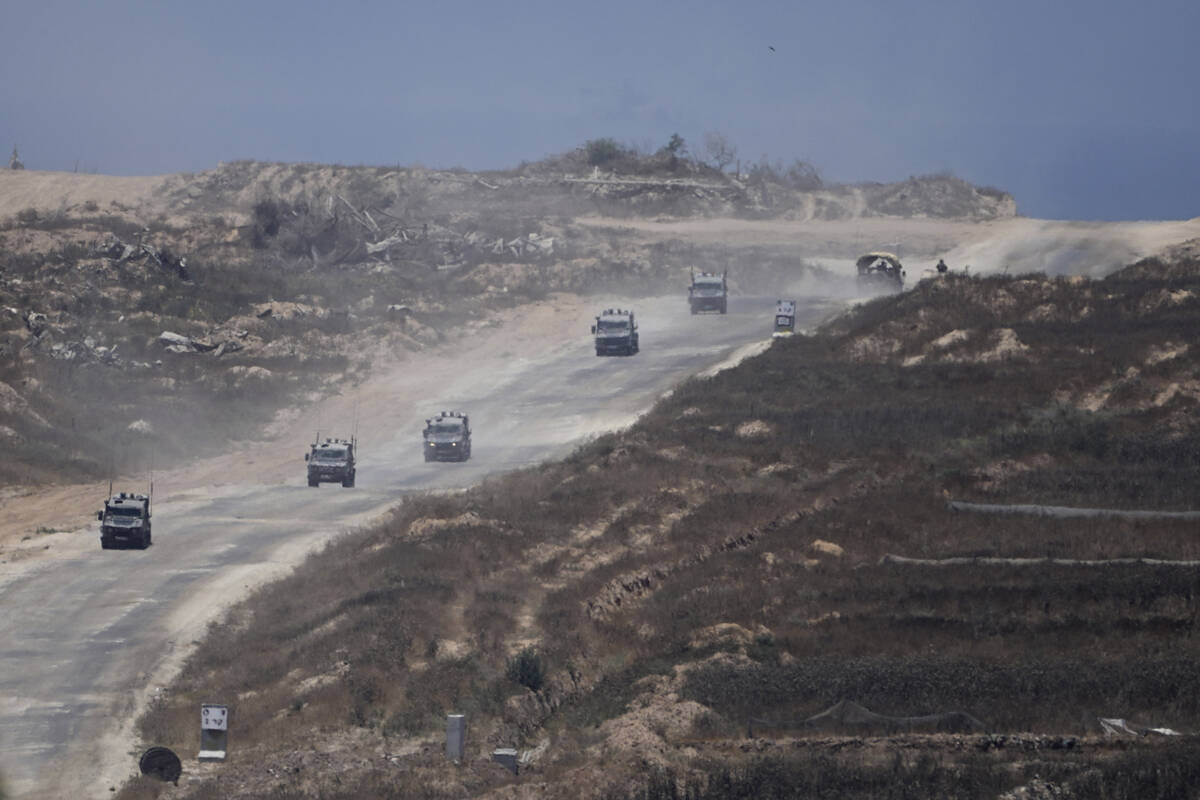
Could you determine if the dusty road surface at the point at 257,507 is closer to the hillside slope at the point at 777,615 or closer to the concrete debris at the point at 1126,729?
the hillside slope at the point at 777,615

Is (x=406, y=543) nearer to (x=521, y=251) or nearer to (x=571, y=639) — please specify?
(x=571, y=639)

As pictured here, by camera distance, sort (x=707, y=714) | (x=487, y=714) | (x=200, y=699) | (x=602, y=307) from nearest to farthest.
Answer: (x=707, y=714), (x=487, y=714), (x=200, y=699), (x=602, y=307)

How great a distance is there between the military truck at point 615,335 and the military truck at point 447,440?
16.7m

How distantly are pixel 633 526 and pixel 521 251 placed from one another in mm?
56796

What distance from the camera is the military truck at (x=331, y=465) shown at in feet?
170

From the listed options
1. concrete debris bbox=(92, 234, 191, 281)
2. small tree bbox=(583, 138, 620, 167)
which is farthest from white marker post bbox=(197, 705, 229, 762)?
small tree bbox=(583, 138, 620, 167)

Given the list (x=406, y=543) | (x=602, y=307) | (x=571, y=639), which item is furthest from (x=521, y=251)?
(x=571, y=639)

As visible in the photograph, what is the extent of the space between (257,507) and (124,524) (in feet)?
23.2

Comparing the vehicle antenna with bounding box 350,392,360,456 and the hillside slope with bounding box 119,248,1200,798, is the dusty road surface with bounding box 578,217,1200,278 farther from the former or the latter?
the vehicle antenna with bounding box 350,392,360,456

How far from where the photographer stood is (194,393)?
64875 mm

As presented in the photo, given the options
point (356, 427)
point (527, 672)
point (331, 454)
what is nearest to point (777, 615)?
point (527, 672)

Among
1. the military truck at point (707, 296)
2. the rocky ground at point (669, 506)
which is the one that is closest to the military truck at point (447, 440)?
the rocky ground at point (669, 506)

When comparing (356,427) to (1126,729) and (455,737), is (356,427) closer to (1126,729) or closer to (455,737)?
(455,737)

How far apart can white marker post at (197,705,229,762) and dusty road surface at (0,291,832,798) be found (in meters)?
1.66
